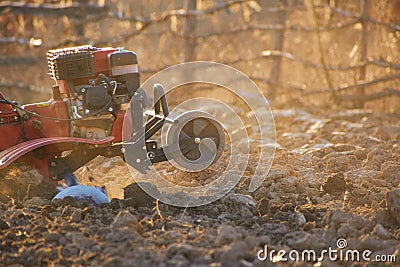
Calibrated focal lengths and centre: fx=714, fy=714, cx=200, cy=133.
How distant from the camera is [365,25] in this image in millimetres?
10750

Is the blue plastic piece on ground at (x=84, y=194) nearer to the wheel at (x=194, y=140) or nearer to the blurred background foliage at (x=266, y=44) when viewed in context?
the wheel at (x=194, y=140)

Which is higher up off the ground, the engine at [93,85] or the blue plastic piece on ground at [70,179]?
the engine at [93,85]

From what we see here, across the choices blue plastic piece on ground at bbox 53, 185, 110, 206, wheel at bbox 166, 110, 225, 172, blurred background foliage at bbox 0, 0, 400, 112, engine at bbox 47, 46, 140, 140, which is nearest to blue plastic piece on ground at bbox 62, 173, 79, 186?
→ blue plastic piece on ground at bbox 53, 185, 110, 206

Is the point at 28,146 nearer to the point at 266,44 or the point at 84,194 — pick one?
the point at 84,194

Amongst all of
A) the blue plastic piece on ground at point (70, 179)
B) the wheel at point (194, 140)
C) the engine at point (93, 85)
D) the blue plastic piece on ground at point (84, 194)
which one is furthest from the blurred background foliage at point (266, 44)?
the blue plastic piece on ground at point (84, 194)

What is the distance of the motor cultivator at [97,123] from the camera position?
563 cm

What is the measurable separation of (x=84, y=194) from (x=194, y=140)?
100 centimetres

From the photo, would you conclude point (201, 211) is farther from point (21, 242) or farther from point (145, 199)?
point (21, 242)

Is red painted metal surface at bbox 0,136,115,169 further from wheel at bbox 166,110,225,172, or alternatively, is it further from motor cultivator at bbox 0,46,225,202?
wheel at bbox 166,110,225,172

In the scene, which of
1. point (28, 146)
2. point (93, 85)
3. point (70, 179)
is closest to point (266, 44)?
point (93, 85)

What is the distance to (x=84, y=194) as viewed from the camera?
17.3 ft

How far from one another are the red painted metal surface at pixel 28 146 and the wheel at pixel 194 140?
20.9 inches

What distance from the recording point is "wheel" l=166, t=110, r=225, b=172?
18.7 ft

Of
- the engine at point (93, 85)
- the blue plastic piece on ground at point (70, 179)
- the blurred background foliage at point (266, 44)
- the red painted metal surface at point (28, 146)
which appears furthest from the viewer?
the blurred background foliage at point (266, 44)
